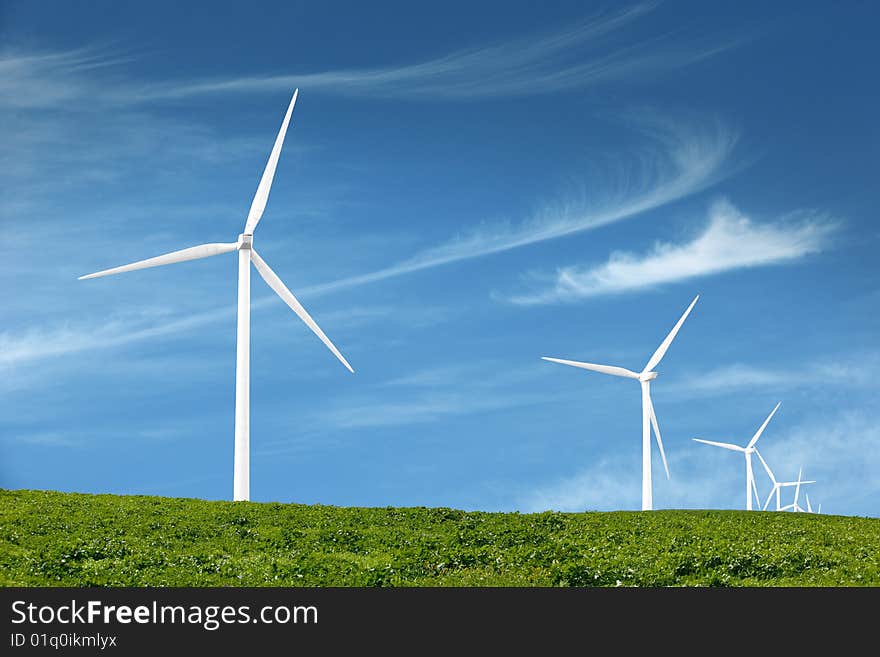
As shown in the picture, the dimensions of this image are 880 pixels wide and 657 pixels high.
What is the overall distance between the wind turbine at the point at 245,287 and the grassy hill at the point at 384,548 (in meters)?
4.14

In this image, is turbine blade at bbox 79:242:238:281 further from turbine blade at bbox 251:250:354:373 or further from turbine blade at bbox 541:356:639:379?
turbine blade at bbox 541:356:639:379

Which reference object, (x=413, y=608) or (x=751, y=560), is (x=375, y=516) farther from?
(x=413, y=608)


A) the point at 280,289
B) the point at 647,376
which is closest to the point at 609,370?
the point at 647,376

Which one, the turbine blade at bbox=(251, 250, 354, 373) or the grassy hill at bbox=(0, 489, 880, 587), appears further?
the turbine blade at bbox=(251, 250, 354, 373)

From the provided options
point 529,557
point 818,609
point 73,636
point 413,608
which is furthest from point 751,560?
point 73,636

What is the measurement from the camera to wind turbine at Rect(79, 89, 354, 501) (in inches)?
1614

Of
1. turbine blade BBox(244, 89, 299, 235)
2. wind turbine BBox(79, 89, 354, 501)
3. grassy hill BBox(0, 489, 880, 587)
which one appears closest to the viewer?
grassy hill BBox(0, 489, 880, 587)

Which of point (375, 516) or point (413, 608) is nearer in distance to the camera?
point (413, 608)

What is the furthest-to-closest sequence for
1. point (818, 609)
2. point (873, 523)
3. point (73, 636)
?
point (873, 523) < point (818, 609) < point (73, 636)

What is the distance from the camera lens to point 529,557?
27031mm

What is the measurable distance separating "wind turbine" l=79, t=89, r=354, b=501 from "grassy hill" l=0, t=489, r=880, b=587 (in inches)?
163

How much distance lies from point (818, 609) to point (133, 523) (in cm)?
2177

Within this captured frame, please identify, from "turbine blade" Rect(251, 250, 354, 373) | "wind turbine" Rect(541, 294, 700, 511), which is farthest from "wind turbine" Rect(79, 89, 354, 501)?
"wind turbine" Rect(541, 294, 700, 511)

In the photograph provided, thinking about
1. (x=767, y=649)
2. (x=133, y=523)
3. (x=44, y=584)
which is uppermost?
(x=133, y=523)
